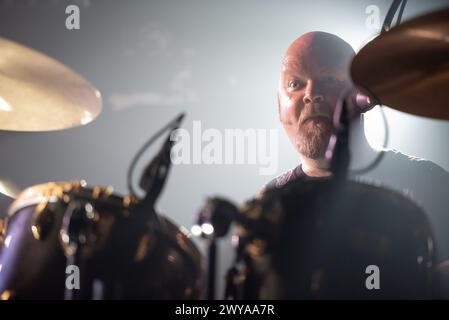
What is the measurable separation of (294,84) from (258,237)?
0.64 metres

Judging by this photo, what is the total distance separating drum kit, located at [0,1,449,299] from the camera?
0.78m

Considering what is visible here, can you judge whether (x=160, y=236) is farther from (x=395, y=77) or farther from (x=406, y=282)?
(x=395, y=77)

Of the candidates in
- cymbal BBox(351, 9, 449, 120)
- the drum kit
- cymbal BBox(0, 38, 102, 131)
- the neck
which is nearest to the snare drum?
the drum kit

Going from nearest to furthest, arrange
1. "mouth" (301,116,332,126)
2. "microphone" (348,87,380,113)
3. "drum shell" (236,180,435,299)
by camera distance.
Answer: "drum shell" (236,180,435,299)
"microphone" (348,87,380,113)
"mouth" (301,116,332,126)

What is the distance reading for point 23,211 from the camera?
2.96 feet

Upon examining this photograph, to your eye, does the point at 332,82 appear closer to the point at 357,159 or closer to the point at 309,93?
the point at 309,93

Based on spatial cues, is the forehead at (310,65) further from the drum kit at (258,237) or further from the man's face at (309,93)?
the drum kit at (258,237)

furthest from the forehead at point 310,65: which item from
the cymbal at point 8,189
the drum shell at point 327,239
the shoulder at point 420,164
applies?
the cymbal at point 8,189

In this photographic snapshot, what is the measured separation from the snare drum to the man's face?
1.72 ft

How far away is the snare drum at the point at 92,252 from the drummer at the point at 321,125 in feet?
1.61

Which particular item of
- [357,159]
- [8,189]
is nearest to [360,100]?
[357,159]

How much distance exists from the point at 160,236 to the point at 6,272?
0.85 ft

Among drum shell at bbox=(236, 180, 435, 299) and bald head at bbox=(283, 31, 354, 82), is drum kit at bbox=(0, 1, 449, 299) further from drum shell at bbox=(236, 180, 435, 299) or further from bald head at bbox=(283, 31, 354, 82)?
bald head at bbox=(283, 31, 354, 82)
